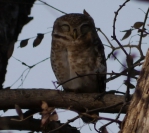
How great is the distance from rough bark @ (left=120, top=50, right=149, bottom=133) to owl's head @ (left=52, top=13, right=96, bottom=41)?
3047 mm

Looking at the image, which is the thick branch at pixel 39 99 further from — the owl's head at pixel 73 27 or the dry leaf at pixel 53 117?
the owl's head at pixel 73 27

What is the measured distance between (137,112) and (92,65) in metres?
2.79

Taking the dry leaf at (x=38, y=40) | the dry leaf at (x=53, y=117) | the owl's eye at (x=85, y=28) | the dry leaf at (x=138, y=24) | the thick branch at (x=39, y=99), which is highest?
the dry leaf at (x=138, y=24)

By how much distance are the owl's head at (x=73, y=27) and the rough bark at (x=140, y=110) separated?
10.00 feet

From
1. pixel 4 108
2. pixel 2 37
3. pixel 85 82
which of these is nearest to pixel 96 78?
pixel 85 82

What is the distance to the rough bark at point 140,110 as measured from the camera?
1978 mm

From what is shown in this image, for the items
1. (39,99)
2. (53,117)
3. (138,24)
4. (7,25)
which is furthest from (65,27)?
(53,117)

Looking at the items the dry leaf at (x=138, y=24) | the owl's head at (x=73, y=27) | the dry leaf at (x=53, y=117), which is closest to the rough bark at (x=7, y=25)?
the owl's head at (x=73, y=27)

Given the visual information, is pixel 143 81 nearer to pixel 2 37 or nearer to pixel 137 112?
pixel 137 112

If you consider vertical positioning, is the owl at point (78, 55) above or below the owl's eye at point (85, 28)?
below

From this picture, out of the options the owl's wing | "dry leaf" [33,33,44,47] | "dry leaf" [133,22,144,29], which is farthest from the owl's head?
"dry leaf" [133,22,144,29]

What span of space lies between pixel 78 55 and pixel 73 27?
0.42m

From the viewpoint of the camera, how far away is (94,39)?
16.7 ft

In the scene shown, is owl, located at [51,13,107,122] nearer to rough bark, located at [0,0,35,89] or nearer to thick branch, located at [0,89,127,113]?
rough bark, located at [0,0,35,89]
